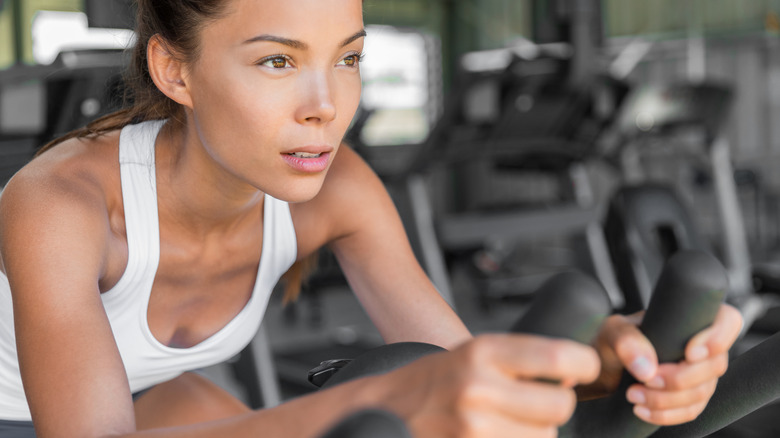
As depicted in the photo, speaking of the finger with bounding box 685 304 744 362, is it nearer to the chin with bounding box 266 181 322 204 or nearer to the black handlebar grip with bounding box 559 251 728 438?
the black handlebar grip with bounding box 559 251 728 438

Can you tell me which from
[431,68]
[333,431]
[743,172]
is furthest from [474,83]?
[431,68]

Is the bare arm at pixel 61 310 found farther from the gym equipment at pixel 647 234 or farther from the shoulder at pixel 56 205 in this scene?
the gym equipment at pixel 647 234

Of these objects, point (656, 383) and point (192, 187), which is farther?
point (192, 187)

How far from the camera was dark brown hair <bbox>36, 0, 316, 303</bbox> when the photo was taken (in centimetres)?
81

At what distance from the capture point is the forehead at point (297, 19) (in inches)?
27.4

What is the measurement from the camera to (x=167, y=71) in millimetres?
877

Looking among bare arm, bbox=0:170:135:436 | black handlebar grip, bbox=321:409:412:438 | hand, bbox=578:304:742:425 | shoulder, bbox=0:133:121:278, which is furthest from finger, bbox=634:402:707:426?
shoulder, bbox=0:133:121:278

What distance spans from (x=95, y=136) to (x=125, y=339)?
0.24 m

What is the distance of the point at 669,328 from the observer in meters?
0.42

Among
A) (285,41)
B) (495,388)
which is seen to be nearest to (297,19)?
Result: (285,41)

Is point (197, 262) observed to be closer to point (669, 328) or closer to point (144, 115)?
point (144, 115)

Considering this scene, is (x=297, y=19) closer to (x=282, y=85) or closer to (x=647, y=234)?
(x=282, y=85)

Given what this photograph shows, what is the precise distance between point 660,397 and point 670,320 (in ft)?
0.23

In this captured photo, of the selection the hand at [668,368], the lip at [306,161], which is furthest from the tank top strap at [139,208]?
the hand at [668,368]
